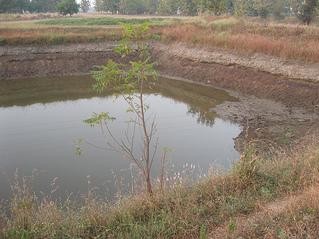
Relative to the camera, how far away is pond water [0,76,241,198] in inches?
451

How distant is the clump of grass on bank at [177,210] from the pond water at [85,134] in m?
2.24

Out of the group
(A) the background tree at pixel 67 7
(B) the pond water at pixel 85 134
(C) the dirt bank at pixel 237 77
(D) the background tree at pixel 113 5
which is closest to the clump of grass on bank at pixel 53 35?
(C) the dirt bank at pixel 237 77

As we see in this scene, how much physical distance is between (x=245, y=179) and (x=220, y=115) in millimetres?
10352

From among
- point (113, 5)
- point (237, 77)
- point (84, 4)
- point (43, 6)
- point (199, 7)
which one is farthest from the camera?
point (84, 4)

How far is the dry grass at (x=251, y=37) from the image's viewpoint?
2195 centimetres

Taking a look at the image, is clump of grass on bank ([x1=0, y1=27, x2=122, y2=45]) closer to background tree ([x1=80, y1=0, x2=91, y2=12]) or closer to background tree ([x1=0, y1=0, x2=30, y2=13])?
background tree ([x1=0, y1=0, x2=30, y2=13])

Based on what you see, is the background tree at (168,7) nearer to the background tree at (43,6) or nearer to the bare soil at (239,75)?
the background tree at (43,6)

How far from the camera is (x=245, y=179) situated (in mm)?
7938

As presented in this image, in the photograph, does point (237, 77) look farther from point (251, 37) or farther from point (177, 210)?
point (177, 210)

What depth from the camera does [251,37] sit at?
2478 centimetres

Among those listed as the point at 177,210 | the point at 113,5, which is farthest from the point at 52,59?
the point at 113,5

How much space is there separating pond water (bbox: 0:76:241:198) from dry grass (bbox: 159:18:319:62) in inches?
144

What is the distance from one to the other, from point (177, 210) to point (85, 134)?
8.82m

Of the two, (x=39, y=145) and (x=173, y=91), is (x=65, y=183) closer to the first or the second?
(x=39, y=145)
